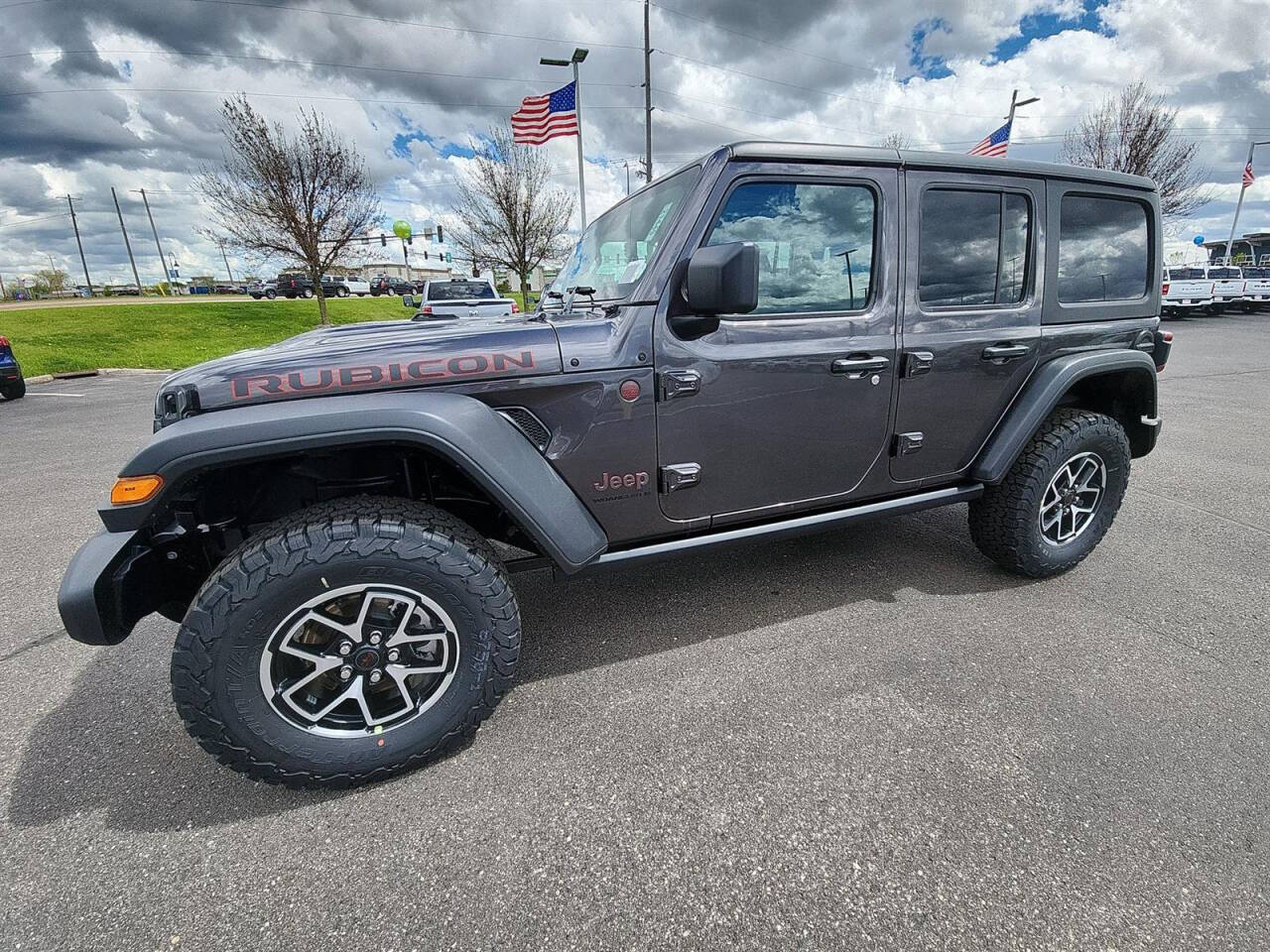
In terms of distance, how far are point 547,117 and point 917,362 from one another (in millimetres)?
13867

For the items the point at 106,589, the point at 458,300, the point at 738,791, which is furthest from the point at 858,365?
the point at 458,300

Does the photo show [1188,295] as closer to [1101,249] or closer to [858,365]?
[1101,249]

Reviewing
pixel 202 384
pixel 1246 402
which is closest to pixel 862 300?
pixel 202 384

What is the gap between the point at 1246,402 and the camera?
730 centimetres

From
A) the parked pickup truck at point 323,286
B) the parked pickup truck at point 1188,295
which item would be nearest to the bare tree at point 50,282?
the parked pickup truck at point 323,286

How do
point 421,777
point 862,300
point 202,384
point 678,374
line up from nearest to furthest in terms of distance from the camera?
1. point 202,384
2. point 421,777
3. point 678,374
4. point 862,300

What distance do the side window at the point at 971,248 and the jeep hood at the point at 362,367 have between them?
64.1 inches

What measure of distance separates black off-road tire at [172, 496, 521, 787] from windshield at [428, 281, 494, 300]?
38.0 feet

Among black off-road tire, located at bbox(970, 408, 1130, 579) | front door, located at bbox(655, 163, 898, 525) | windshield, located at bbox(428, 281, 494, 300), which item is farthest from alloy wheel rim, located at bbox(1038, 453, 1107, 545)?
windshield, located at bbox(428, 281, 494, 300)

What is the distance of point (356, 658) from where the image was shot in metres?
1.84

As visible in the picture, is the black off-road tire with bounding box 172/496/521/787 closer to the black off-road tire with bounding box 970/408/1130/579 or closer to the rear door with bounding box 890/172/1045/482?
the rear door with bounding box 890/172/1045/482

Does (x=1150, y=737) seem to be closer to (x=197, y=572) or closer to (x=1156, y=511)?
(x=1156, y=511)

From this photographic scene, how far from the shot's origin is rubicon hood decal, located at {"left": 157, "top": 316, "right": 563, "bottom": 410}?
1.74 meters

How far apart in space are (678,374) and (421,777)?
159 centimetres
